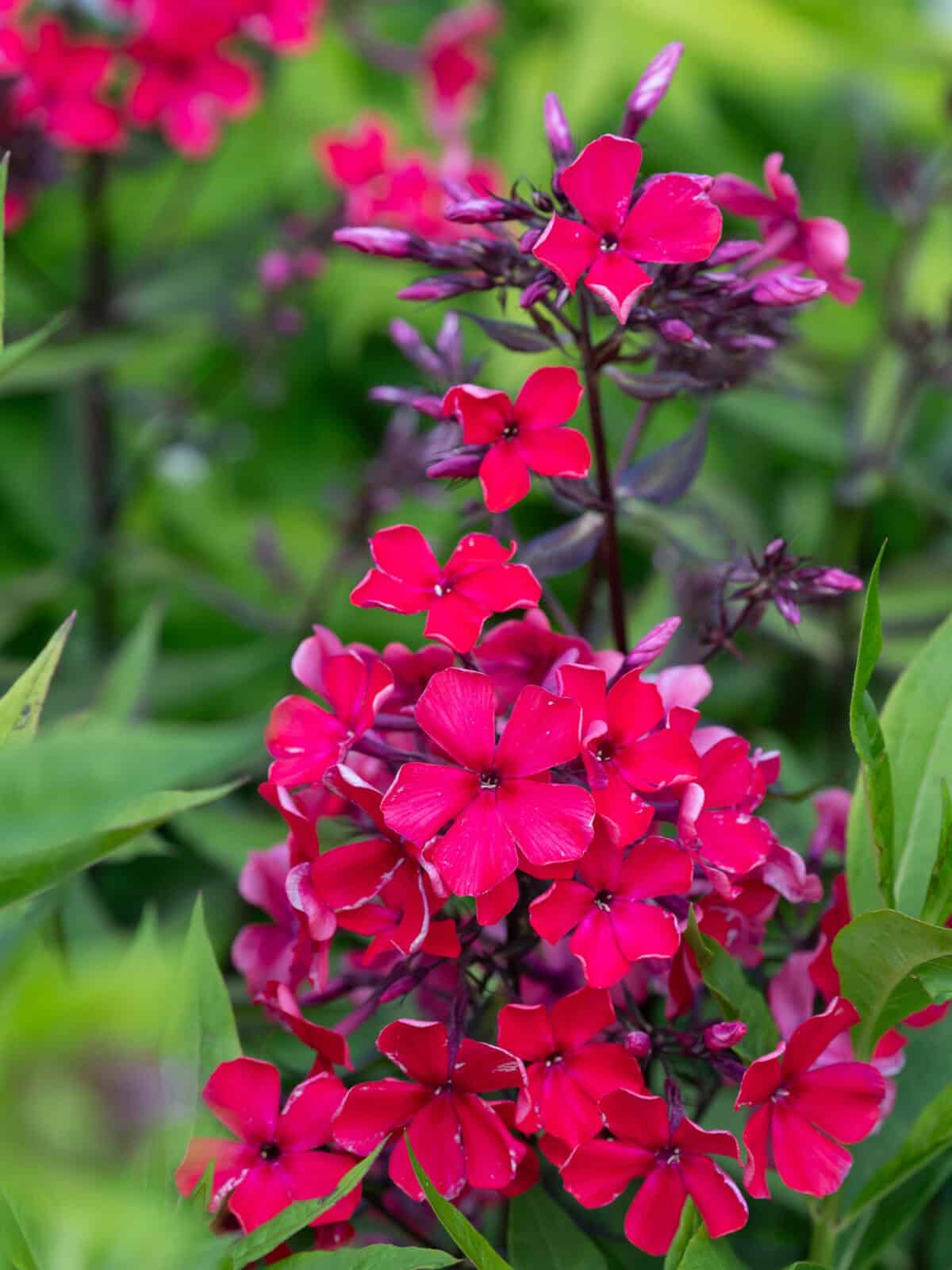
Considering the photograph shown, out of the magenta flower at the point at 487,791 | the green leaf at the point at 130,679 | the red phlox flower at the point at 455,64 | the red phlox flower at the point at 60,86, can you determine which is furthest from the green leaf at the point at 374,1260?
the red phlox flower at the point at 455,64

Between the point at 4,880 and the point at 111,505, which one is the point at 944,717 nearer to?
the point at 4,880

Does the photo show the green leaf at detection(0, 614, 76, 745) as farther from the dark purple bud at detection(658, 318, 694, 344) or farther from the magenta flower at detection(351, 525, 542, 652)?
the dark purple bud at detection(658, 318, 694, 344)

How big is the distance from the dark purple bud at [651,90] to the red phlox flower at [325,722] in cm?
26

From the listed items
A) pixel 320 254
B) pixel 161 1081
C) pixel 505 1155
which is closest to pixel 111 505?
pixel 320 254

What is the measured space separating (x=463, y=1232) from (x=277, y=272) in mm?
995

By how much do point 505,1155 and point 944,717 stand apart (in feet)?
0.87

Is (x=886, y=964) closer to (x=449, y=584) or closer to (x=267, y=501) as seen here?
(x=449, y=584)

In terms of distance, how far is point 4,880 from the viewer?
406 mm

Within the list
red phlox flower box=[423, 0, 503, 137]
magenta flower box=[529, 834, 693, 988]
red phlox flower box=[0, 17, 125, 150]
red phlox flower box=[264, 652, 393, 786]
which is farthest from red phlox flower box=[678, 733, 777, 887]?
red phlox flower box=[423, 0, 503, 137]

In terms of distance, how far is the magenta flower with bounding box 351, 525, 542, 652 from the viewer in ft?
1.63

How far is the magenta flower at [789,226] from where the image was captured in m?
0.60

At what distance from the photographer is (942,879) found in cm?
52

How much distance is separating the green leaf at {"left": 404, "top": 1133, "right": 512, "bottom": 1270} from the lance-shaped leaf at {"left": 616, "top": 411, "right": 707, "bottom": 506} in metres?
0.32

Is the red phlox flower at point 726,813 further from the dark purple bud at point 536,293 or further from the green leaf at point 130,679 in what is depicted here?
the green leaf at point 130,679
